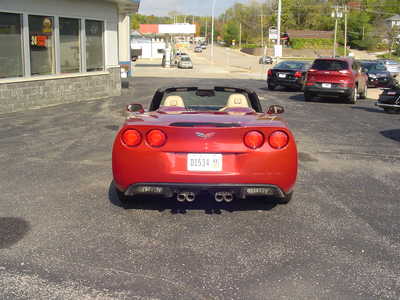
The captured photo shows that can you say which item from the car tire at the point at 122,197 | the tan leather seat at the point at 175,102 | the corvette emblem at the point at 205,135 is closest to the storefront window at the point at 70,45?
the tan leather seat at the point at 175,102

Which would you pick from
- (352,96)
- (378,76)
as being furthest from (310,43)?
(352,96)

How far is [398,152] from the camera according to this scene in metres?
9.27

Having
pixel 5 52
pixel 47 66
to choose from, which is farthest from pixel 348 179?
pixel 47 66

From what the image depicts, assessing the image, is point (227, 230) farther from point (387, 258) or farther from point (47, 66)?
point (47, 66)

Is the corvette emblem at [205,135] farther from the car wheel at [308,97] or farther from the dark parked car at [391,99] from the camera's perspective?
the car wheel at [308,97]

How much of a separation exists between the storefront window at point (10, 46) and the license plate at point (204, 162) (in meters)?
10.9

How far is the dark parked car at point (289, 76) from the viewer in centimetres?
2392

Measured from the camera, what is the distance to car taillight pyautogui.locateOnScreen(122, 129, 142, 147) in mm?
4906

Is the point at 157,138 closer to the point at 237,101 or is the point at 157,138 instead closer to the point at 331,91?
the point at 237,101

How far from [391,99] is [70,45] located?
412 inches

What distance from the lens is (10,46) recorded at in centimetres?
1433

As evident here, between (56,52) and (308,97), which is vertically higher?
(56,52)

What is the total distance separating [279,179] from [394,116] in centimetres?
1126

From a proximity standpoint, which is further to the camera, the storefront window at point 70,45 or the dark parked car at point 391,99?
the storefront window at point 70,45
